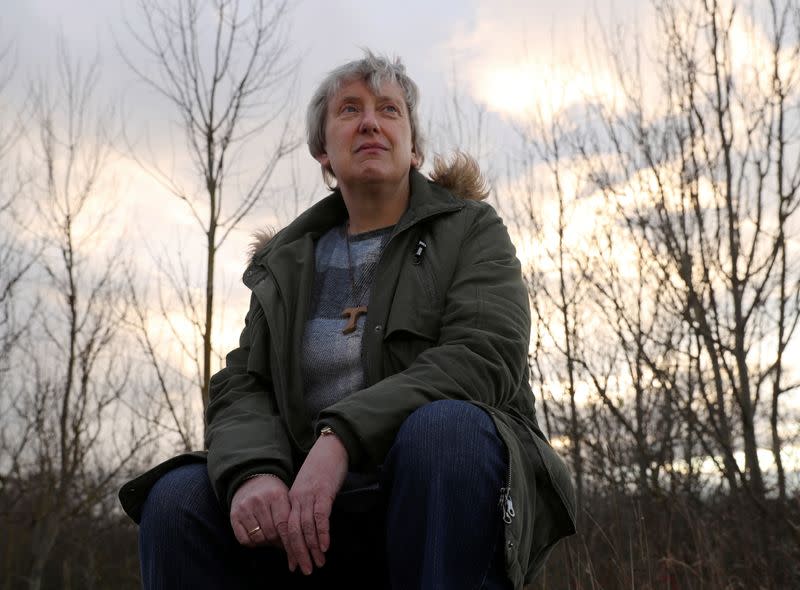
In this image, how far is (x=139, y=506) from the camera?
1.67 meters

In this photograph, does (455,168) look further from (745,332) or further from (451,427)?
→ (745,332)

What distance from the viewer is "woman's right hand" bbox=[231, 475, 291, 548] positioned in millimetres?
1441

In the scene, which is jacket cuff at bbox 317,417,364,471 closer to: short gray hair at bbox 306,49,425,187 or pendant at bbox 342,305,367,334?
pendant at bbox 342,305,367,334

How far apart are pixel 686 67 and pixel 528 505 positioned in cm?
448

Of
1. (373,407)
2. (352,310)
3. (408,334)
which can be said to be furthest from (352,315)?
(373,407)

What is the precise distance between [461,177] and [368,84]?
335 millimetres

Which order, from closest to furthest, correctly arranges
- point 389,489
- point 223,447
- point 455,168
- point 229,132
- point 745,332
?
point 389,489, point 223,447, point 455,168, point 745,332, point 229,132

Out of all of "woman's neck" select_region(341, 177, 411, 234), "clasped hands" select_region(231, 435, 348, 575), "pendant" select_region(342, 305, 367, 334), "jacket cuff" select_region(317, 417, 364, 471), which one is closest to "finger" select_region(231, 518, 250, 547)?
"clasped hands" select_region(231, 435, 348, 575)

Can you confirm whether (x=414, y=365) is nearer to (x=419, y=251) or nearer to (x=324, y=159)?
(x=419, y=251)

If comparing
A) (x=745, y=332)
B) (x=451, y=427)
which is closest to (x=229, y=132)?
(x=745, y=332)

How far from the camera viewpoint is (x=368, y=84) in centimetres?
213

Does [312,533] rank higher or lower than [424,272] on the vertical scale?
lower

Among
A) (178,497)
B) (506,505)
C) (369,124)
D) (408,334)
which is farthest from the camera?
(369,124)

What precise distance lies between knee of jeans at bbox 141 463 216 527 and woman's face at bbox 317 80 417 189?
808mm
